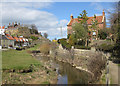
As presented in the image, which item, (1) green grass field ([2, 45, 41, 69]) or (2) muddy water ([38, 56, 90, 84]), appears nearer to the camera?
(2) muddy water ([38, 56, 90, 84])

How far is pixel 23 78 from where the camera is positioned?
16.3 metres

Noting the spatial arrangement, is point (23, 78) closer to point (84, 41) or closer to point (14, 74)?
point (14, 74)

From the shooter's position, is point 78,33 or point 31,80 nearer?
point 31,80

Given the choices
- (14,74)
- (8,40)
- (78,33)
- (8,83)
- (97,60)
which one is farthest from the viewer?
(8,40)

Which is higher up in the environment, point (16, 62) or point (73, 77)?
point (16, 62)

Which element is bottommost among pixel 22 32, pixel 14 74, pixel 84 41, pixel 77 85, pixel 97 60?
pixel 77 85

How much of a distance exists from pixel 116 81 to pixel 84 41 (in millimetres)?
31760

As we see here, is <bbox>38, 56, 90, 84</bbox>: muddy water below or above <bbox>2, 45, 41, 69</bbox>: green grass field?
below

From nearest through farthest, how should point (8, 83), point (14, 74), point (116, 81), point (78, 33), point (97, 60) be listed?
1. point (116, 81)
2. point (8, 83)
3. point (97, 60)
4. point (14, 74)
5. point (78, 33)

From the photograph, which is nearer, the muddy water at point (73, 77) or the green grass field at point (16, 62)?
the muddy water at point (73, 77)

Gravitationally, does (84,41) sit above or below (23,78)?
above

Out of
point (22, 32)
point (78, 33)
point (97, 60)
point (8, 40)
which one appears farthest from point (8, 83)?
point (22, 32)

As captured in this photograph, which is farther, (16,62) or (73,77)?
(16,62)

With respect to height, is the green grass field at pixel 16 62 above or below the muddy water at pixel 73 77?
above
